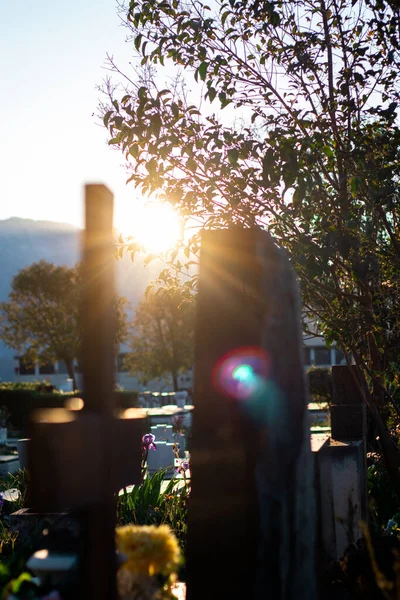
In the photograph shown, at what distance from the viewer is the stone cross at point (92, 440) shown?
271 cm

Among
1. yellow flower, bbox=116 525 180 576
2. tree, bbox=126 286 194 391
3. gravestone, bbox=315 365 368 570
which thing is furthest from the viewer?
tree, bbox=126 286 194 391

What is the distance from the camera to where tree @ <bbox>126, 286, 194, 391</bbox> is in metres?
40.5

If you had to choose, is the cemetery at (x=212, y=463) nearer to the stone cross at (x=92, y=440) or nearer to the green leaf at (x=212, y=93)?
the stone cross at (x=92, y=440)

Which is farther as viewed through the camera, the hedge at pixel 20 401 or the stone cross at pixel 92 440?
the hedge at pixel 20 401

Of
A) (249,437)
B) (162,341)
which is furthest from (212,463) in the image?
(162,341)

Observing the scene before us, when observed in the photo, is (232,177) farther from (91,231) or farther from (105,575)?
(105,575)

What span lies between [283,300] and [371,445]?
17.6 ft

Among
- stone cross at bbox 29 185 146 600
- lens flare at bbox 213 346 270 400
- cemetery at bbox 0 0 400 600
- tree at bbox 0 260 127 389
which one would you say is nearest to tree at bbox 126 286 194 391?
tree at bbox 0 260 127 389

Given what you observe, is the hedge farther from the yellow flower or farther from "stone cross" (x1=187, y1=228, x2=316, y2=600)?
the yellow flower

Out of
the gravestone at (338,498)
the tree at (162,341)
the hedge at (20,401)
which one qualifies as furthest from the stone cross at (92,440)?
the tree at (162,341)

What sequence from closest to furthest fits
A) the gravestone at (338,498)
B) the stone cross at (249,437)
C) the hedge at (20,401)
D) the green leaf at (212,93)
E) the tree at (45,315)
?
the stone cross at (249,437), the green leaf at (212,93), the gravestone at (338,498), the hedge at (20,401), the tree at (45,315)

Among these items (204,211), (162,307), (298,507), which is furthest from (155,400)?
(298,507)

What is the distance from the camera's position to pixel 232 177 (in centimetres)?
535

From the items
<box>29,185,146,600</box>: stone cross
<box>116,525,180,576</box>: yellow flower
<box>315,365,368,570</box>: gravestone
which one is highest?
<box>29,185,146,600</box>: stone cross
